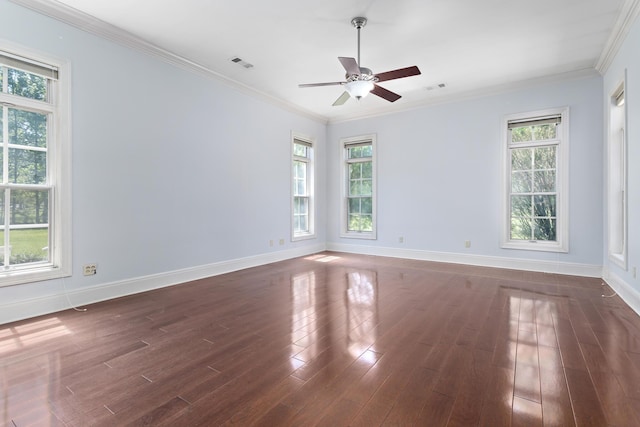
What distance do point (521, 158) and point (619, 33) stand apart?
2000 mm

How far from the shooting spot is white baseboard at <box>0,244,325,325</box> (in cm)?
288

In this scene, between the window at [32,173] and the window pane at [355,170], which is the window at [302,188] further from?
the window at [32,173]

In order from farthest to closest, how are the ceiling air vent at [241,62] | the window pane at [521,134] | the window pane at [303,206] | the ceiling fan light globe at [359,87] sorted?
the window pane at [303,206]
the window pane at [521,134]
the ceiling air vent at [241,62]
the ceiling fan light globe at [359,87]

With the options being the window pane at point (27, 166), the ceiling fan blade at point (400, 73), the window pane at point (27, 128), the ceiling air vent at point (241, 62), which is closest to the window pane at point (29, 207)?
the window pane at point (27, 166)

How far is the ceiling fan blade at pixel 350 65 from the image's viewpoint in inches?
118

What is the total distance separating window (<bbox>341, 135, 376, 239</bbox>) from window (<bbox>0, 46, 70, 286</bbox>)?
493 centimetres

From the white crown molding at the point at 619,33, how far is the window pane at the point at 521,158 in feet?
4.43

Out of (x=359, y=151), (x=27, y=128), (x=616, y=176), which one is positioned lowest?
(x=616, y=176)

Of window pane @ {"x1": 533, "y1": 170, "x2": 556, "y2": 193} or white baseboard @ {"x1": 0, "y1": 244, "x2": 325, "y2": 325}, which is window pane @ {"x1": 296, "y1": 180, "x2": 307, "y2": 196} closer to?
white baseboard @ {"x1": 0, "y1": 244, "x2": 325, "y2": 325}

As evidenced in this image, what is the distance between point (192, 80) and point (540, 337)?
16.1 ft

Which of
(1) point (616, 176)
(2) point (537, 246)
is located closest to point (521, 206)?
(2) point (537, 246)

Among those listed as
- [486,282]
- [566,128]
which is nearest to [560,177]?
[566,128]

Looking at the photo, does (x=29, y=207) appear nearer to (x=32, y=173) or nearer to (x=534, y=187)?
(x=32, y=173)

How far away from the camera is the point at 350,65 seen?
10.2 ft
